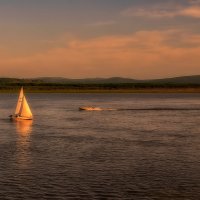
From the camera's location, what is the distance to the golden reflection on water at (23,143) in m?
47.1

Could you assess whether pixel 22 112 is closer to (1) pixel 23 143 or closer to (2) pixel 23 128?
(2) pixel 23 128

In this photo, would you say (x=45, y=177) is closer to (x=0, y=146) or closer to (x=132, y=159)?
(x=132, y=159)

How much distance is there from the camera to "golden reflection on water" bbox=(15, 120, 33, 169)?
4706 cm

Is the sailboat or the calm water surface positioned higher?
the sailboat

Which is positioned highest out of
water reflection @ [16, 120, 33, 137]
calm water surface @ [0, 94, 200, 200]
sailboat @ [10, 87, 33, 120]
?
sailboat @ [10, 87, 33, 120]

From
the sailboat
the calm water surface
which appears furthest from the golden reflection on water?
the sailboat

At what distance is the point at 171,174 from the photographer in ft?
133

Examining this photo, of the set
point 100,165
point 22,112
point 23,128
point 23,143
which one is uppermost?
point 22,112

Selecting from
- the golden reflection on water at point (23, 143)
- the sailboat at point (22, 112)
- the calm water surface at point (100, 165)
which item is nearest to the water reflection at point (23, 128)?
the golden reflection on water at point (23, 143)

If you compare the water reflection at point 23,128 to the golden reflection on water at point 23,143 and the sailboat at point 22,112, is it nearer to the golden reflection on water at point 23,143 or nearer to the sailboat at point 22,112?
the golden reflection on water at point 23,143

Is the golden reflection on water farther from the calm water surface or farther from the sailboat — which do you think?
the sailboat

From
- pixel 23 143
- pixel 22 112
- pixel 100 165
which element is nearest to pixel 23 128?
pixel 22 112

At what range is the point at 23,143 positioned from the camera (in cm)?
6225

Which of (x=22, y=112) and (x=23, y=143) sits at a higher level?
(x=22, y=112)
